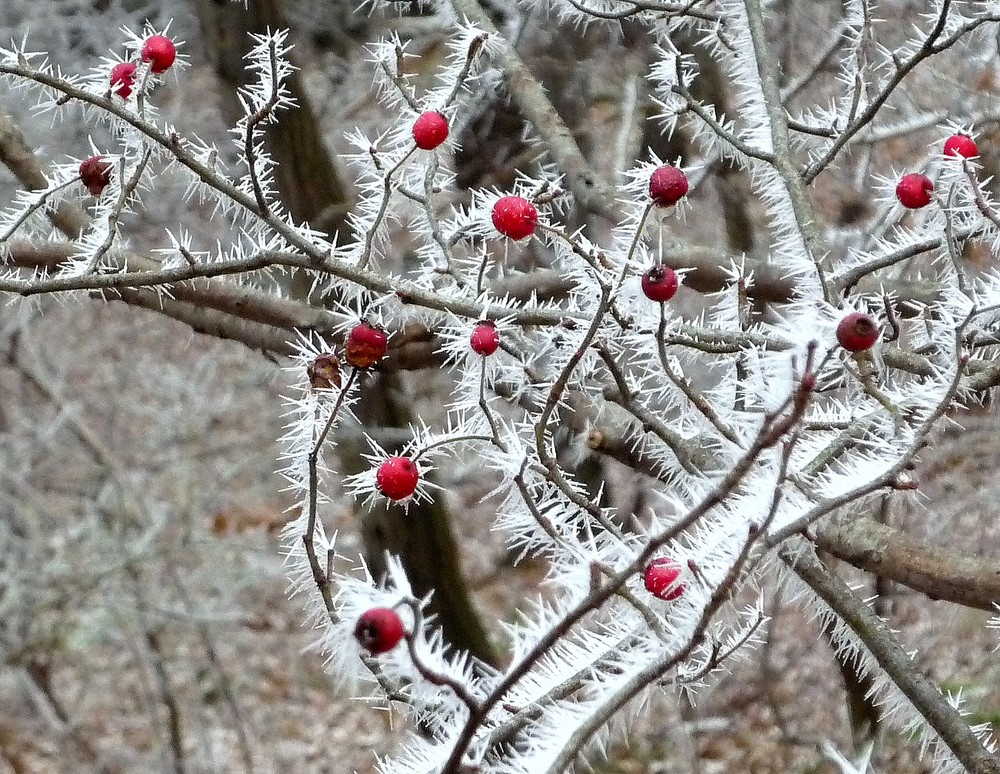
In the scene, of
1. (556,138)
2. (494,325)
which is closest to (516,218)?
(494,325)

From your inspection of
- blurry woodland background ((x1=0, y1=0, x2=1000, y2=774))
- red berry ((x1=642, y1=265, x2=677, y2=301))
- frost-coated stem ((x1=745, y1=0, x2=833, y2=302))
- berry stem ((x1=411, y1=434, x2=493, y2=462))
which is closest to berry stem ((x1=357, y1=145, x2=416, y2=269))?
berry stem ((x1=411, y1=434, x2=493, y2=462))

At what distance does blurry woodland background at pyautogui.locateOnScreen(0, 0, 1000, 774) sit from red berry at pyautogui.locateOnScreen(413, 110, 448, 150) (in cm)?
99

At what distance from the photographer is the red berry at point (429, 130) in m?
1.07

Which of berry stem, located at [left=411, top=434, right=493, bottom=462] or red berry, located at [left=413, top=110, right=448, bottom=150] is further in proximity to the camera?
red berry, located at [left=413, top=110, right=448, bottom=150]

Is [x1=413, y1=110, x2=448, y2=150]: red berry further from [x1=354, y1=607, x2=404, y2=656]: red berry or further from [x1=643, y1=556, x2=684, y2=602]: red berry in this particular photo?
[x1=354, y1=607, x2=404, y2=656]: red berry

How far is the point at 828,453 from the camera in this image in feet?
2.77

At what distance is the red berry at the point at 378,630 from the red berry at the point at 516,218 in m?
0.55

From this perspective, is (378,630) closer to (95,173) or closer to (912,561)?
(912,561)

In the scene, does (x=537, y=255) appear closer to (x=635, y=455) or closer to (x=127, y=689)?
(x=635, y=455)

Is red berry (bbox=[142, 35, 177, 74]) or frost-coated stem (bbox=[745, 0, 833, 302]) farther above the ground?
frost-coated stem (bbox=[745, 0, 833, 302])

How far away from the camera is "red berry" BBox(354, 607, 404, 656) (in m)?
0.54

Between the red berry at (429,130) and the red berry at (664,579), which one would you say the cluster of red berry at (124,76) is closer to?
the red berry at (429,130)

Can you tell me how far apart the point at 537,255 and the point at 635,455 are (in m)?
2.06

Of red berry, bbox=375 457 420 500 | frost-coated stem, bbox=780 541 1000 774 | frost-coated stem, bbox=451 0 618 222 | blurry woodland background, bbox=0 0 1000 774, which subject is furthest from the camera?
blurry woodland background, bbox=0 0 1000 774
